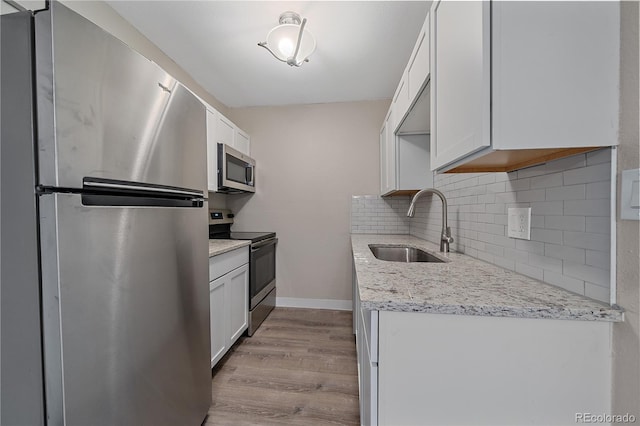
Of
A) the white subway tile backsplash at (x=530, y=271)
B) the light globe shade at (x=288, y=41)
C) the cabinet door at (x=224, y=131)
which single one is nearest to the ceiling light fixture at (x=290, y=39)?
the light globe shade at (x=288, y=41)

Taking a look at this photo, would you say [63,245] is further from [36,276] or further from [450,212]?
[450,212]

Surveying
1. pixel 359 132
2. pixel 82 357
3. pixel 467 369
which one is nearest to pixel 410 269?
pixel 467 369

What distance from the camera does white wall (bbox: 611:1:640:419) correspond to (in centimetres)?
63

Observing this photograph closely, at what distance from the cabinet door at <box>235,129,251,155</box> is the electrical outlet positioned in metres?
2.51

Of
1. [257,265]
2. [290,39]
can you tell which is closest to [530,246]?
[290,39]

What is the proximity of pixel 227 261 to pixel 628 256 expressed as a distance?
1.98m

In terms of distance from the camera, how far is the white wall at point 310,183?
3039 mm

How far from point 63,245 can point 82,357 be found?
13.2 inches

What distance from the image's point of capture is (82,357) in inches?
30.4

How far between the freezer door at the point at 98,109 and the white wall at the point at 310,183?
6.58ft

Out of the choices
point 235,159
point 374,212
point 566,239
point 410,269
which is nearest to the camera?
point 566,239

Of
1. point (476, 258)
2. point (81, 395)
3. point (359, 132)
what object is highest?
point (359, 132)

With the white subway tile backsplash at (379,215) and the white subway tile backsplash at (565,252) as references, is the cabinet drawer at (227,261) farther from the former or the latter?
the white subway tile backsplash at (565,252)

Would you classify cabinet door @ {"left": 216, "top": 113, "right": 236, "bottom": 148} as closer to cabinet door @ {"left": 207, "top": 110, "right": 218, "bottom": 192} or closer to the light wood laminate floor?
cabinet door @ {"left": 207, "top": 110, "right": 218, "bottom": 192}
